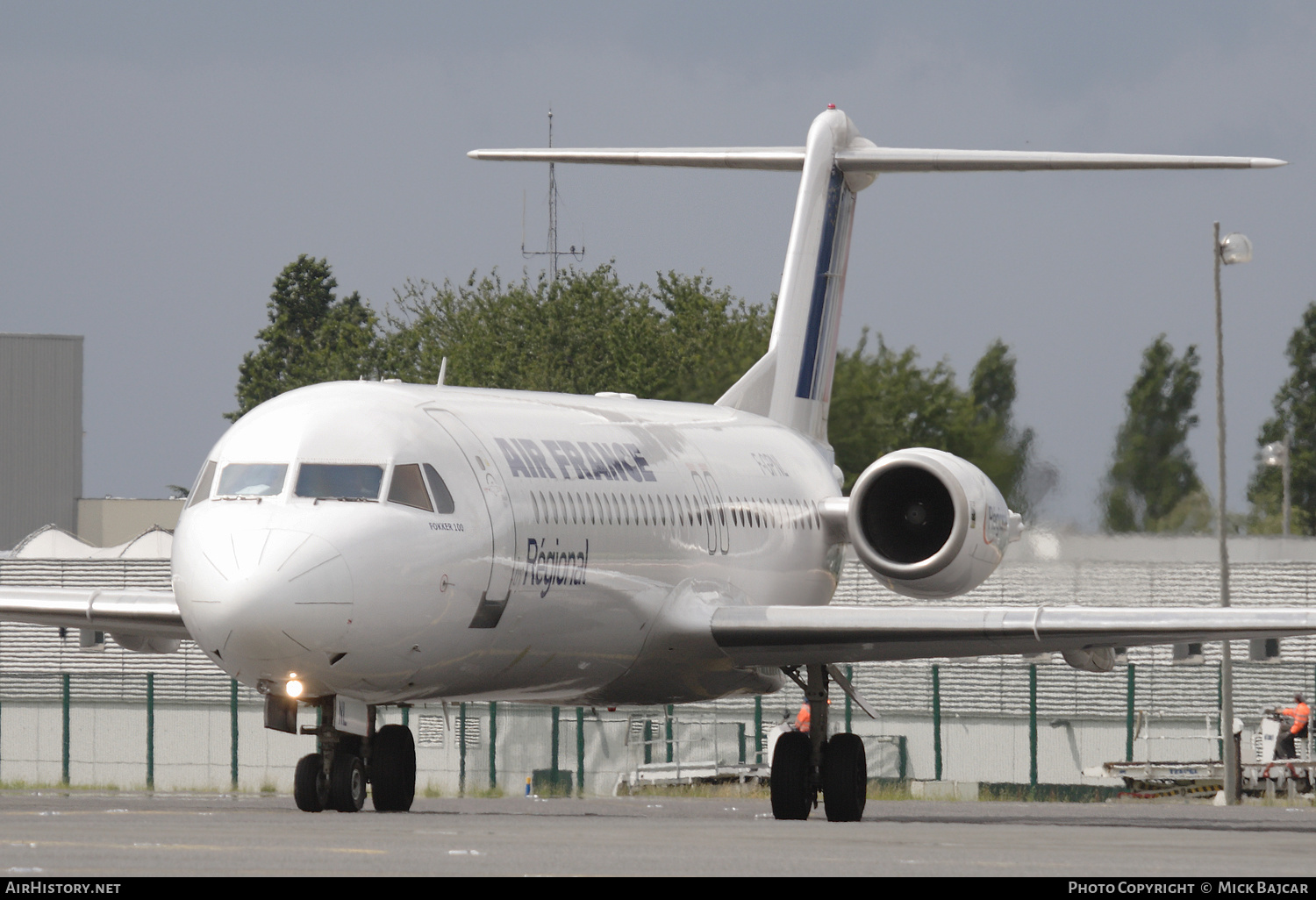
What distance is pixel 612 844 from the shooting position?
15320 millimetres

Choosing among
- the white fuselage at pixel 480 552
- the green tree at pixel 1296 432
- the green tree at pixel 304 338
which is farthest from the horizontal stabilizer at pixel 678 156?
the green tree at pixel 304 338

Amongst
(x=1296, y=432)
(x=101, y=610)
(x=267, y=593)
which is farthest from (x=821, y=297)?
(x=1296, y=432)

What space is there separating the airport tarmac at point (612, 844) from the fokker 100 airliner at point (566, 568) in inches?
46.2

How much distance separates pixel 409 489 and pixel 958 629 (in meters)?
5.56

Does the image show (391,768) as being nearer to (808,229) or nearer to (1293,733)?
(808,229)

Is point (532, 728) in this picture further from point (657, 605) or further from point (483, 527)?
point (483, 527)

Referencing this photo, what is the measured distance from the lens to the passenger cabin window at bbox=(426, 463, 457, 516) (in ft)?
61.9

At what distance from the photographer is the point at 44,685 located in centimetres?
4000

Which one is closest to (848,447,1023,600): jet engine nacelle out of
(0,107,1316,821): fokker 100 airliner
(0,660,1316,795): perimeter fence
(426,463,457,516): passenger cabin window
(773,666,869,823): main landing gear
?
(0,107,1316,821): fokker 100 airliner

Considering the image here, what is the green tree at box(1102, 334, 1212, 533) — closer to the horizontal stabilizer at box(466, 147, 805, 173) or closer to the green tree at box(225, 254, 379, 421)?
the horizontal stabilizer at box(466, 147, 805, 173)

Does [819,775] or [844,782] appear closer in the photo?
[844,782]

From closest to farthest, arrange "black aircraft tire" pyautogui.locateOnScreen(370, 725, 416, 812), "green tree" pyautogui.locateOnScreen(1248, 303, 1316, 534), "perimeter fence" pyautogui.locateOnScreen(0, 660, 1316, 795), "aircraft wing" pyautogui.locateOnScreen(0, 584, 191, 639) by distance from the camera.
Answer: "black aircraft tire" pyautogui.locateOnScreen(370, 725, 416, 812)
"aircraft wing" pyautogui.locateOnScreen(0, 584, 191, 639)
"perimeter fence" pyautogui.locateOnScreen(0, 660, 1316, 795)
"green tree" pyautogui.locateOnScreen(1248, 303, 1316, 534)

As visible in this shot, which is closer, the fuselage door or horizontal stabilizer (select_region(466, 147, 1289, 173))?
the fuselage door

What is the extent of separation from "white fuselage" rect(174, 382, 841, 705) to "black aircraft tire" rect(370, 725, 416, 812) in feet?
3.56
